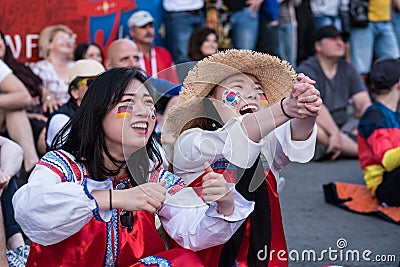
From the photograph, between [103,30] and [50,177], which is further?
[103,30]

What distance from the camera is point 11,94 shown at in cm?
470

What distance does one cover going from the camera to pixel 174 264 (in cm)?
258

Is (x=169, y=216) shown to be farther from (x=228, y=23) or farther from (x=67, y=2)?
(x=228, y=23)

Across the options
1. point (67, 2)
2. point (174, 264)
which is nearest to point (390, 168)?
point (174, 264)

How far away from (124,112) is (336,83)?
4.17m

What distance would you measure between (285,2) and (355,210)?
2.97 meters

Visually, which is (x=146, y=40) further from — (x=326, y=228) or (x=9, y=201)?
(x=9, y=201)

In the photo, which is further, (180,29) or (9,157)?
(180,29)

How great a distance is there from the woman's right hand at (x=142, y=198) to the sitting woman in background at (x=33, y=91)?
2.67 meters

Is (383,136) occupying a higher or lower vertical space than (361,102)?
higher

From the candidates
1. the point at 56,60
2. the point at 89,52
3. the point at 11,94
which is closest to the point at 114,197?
the point at 11,94

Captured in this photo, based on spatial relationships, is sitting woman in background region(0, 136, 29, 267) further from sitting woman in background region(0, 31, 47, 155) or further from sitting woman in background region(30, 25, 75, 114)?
sitting woman in background region(30, 25, 75, 114)

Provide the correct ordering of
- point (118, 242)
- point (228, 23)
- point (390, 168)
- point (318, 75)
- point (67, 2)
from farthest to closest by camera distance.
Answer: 1. point (228, 23)
2. point (318, 75)
3. point (67, 2)
4. point (390, 168)
5. point (118, 242)

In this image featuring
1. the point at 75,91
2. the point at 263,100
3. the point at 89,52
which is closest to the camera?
the point at 263,100
